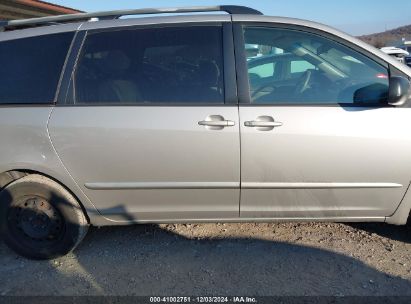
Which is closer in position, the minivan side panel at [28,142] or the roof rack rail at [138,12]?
the minivan side panel at [28,142]

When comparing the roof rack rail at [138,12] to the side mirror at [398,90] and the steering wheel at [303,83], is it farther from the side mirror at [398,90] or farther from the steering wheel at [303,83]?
the side mirror at [398,90]

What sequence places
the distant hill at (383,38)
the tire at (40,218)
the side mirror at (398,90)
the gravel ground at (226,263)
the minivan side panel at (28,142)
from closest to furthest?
the side mirror at (398,90), the gravel ground at (226,263), the minivan side panel at (28,142), the tire at (40,218), the distant hill at (383,38)

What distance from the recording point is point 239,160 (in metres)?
2.64

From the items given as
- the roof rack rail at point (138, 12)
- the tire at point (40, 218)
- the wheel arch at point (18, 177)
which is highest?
the roof rack rail at point (138, 12)

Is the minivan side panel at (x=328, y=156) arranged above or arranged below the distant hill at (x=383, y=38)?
above

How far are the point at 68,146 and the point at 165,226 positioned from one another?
3.85ft

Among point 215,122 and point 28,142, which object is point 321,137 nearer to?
point 215,122

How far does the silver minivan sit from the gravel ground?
308 millimetres

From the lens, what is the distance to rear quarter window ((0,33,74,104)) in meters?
2.74

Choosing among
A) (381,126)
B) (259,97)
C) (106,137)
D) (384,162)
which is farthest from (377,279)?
(106,137)

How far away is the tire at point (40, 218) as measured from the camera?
2.82 meters

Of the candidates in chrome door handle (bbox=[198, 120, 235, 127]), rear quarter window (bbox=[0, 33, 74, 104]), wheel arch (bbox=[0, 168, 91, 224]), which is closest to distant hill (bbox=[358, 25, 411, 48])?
chrome door handle (bbox=[198, 120, 235, 127])

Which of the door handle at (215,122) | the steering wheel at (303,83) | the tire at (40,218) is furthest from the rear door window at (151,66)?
the tire at (40,218)

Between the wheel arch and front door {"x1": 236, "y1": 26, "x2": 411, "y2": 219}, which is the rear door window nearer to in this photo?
front door {"x1": 236, "y1": 26, "x2": 411, "y2": 219}
